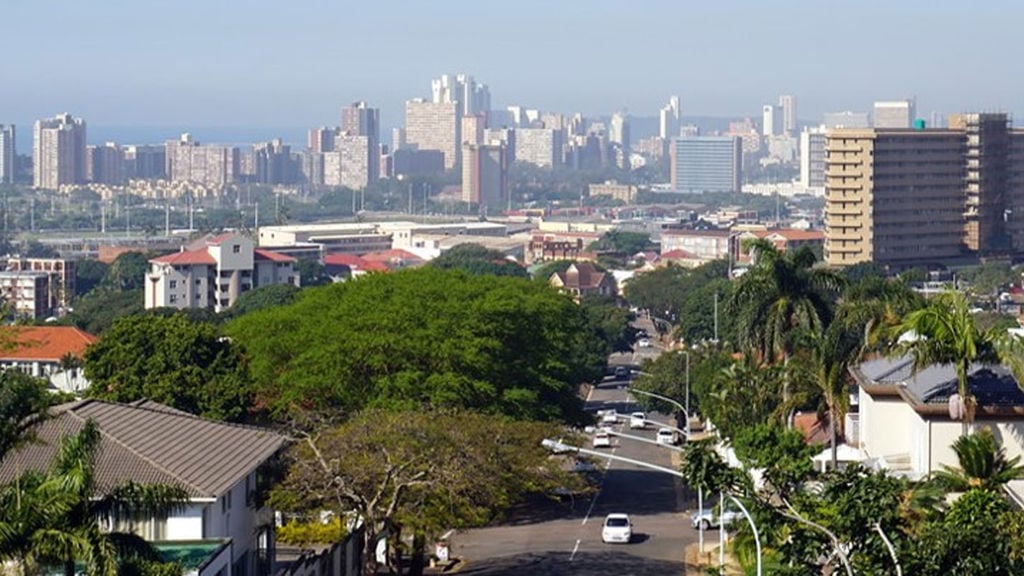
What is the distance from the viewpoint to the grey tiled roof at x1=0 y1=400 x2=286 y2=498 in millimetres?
29688

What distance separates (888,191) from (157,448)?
4750 inches

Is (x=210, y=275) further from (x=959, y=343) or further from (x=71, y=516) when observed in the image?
(x=71, y=516)

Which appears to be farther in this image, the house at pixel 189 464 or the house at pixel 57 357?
the house at pixel 57 357

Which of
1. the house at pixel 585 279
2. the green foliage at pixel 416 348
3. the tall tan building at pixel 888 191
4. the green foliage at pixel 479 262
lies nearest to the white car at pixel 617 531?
the green foliage at pixel 416 348

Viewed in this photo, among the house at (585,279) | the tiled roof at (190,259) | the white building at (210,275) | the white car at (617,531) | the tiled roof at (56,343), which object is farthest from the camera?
the house at (585,279)

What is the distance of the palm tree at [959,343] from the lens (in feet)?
99.8

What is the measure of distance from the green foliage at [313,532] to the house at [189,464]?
2207mm

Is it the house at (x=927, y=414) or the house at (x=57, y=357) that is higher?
the house at (x=927, y=414)

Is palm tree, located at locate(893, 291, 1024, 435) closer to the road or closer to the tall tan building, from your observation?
the road

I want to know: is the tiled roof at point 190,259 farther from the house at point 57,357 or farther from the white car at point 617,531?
the white car at point 617,531

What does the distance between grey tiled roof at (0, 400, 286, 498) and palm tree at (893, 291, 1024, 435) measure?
10.2 m

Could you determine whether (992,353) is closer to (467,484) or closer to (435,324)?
(467,484)

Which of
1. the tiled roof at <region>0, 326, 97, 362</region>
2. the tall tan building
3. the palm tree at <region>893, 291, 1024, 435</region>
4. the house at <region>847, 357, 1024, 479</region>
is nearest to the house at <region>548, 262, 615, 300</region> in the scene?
the tall tan building

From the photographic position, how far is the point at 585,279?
147 meters
